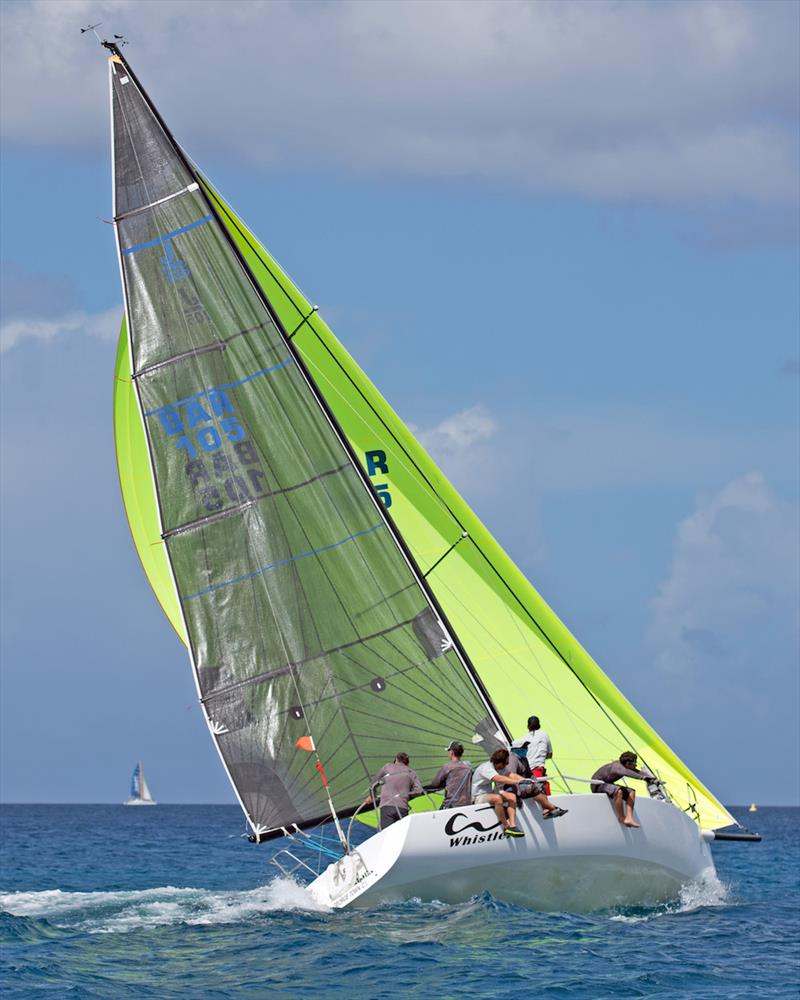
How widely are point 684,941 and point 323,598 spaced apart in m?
5.76

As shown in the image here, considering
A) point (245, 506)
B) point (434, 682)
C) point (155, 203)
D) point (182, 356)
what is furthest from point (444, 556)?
point (155, 203)

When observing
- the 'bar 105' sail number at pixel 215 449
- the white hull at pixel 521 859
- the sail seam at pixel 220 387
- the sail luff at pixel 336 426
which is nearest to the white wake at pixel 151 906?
the white hull at pixel 521 859

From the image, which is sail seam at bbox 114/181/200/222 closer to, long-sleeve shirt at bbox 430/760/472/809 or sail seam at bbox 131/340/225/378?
sail seam at bbox 131/340/225/378

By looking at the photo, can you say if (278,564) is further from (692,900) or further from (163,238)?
(692,900)

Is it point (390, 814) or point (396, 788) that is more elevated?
point (396, 788)

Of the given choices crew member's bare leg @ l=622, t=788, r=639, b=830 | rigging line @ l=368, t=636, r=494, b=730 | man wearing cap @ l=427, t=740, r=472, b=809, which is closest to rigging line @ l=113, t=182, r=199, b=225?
rigging line @ l=368, t=636, r=494, b=730

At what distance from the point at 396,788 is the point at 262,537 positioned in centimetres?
346

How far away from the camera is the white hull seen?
56.9 feet

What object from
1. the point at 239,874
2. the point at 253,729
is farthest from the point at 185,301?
the point at 239,874

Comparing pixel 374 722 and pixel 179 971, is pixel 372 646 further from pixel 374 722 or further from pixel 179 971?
pixel 179 971

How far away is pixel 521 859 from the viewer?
699 inches

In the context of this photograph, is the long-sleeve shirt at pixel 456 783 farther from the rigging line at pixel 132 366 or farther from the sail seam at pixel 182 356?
the sail seam at pixel 182 356

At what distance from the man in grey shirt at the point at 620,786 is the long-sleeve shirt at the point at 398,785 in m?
2.05

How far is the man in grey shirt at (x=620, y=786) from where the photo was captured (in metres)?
18.3
